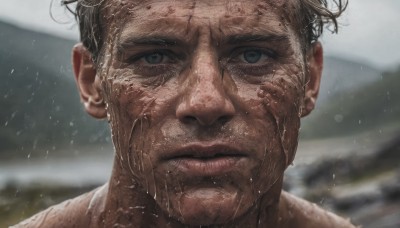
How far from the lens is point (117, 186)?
3.22 meters

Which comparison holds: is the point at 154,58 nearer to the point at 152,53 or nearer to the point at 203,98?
the point at 152,53

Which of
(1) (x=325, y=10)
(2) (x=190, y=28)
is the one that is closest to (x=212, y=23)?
(2) (x=190, y=28)

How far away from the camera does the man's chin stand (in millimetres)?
2564

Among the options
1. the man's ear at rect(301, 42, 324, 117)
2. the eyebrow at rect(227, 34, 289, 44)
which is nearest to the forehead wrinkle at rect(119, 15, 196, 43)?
the eyebrow at rect(227, 34, 289, 44)

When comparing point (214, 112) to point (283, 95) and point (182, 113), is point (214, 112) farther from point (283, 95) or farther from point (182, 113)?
point (283, 95)

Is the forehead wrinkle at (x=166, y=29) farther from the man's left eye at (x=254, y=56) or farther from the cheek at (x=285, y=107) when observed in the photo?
the cheek at (x=285, y=107)

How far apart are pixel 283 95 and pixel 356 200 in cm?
680

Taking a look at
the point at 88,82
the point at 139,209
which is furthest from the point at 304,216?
the point at 88,82

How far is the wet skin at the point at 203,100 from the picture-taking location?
8.43 ft

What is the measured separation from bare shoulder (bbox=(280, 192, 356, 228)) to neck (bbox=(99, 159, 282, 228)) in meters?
0.20

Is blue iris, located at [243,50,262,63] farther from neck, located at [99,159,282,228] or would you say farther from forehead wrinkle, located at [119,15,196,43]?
neck, located at [99,159,282,228]

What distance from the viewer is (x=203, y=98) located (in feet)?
8.35

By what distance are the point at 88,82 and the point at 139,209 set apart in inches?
22.6

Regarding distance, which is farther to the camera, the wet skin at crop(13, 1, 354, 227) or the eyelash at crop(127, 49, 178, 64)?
the eyelash at crop(127, 49, 178, 64)
